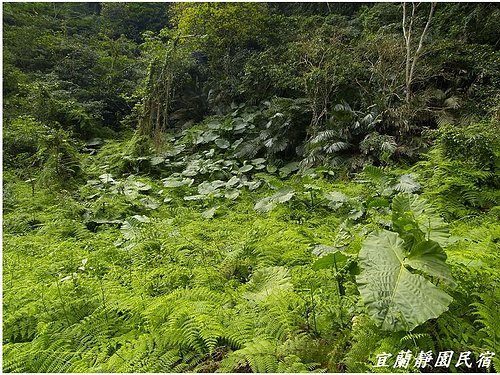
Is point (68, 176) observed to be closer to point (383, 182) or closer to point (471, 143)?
point (383, 182)

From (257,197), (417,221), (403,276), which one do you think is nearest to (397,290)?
(403,276)

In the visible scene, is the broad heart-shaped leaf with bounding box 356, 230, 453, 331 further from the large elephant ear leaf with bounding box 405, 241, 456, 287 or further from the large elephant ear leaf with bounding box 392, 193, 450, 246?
the large elephant ear leaf with bounding box 392, 193, 450, 246

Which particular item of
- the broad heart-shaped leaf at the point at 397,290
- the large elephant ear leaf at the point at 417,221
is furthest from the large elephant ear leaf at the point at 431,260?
the large elephant ear leaf at the point at 417,221

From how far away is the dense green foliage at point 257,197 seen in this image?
2043 mm

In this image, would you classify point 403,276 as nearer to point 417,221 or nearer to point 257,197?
point 417,221

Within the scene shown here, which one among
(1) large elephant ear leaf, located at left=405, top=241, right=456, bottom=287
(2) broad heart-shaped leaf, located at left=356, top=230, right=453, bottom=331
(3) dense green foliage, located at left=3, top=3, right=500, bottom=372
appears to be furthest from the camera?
(3) dense green foliage, located at left=3, top=3, right=500, bottom=372

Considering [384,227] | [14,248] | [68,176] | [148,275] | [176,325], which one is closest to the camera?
[176,325]

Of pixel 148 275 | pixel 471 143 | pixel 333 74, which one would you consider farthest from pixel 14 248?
pixel 333 74

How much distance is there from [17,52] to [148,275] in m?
12.3

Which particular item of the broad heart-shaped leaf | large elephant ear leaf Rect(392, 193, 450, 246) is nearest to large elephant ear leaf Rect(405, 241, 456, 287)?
the broad heart-shaped leaf

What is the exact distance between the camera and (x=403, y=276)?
1.86 meters

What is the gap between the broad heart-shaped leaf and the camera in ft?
5.59

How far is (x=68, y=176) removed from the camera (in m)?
7.59

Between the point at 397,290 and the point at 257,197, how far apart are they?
455cm
